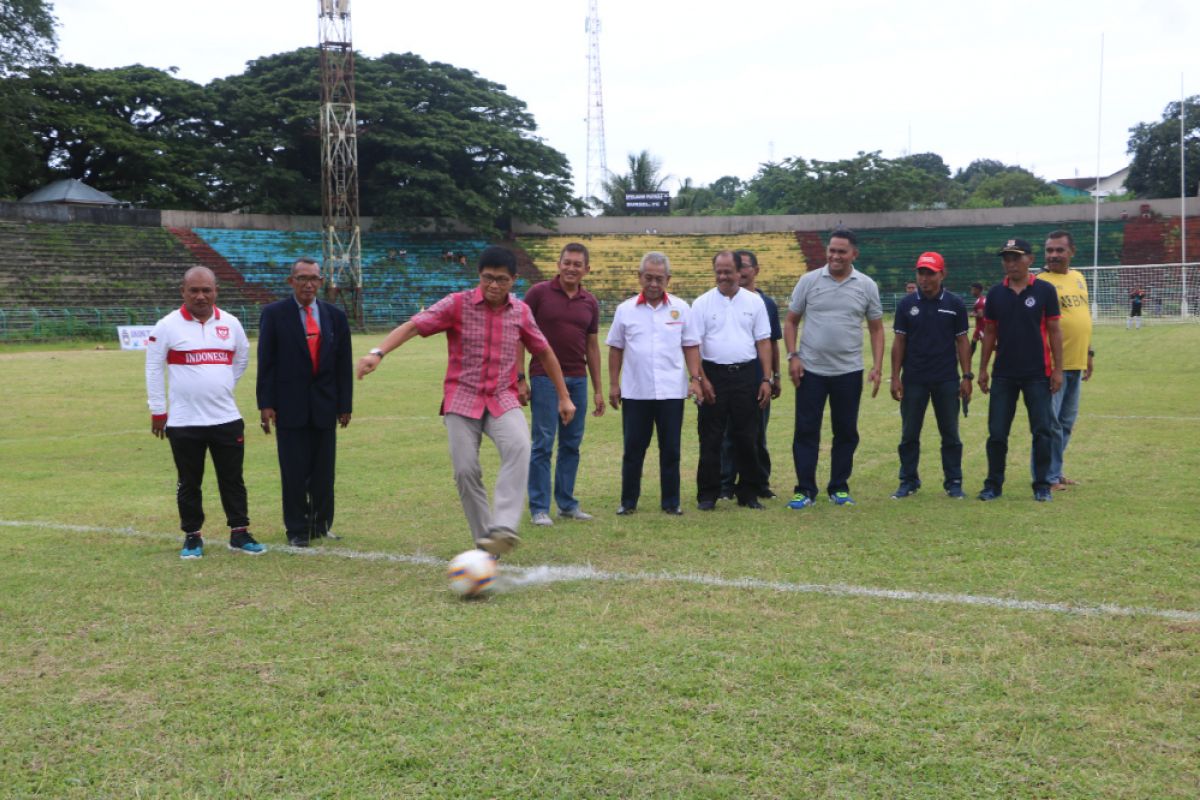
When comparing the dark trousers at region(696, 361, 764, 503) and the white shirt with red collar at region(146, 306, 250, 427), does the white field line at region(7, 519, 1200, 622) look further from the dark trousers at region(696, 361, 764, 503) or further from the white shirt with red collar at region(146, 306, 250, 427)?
the dark trousers at region(696, 361, 764, 503)

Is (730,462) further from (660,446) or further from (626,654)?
(626,654)

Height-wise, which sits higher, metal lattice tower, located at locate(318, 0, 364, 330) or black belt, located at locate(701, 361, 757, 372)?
metal lattice tower, located at locate(318, 0, 364, 330)

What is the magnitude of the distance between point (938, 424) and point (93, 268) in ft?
133

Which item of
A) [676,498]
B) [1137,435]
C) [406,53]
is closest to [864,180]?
[406,53]

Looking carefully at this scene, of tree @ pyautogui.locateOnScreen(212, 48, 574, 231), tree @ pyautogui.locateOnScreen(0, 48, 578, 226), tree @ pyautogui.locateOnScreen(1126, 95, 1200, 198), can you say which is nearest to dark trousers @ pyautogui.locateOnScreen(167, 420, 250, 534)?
tree @ pyautogui.locateOnScreen(212, 48, 574, 231)

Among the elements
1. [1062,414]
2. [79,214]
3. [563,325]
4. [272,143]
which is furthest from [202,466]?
[272,143]

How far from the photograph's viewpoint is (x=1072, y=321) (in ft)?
28.5

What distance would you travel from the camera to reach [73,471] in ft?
33.8

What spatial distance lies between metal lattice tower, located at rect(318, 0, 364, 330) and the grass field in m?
36.4

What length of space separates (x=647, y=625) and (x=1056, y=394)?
515 cm

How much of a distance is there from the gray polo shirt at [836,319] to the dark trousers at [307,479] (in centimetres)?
360

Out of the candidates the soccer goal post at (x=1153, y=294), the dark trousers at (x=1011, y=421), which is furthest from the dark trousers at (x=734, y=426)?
the soccer goal post at (x=1153, y=294)

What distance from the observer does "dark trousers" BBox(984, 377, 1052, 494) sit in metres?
8.09

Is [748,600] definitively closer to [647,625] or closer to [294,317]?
[647,625]
